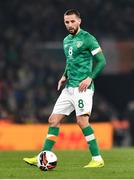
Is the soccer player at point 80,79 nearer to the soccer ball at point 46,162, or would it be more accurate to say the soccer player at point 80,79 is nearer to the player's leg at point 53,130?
the player's leg at point 53,130

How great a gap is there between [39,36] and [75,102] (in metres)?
15.4

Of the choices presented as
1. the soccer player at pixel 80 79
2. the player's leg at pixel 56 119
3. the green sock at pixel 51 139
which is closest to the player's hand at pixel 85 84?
the soccer player at pixel 80 79

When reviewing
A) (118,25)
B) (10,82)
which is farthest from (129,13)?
(10,82)

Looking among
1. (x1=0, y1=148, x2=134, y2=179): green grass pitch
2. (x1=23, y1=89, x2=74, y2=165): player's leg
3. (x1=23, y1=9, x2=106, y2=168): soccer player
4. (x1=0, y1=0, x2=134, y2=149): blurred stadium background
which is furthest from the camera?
(x1=0, y1=0, x2=134, y2=149): blurred stadium background

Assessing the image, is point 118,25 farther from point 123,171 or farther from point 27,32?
point 123,171

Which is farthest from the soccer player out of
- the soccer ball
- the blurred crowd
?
the blurred crowd

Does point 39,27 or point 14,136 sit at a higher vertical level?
point 39,27

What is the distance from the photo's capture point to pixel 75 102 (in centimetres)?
1116

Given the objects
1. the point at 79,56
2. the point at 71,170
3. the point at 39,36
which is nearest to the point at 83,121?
the point at 71,170

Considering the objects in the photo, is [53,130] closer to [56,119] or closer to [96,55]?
[56,119]

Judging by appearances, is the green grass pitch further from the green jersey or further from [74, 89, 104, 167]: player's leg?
the green jersey

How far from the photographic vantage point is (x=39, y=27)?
1041 inches

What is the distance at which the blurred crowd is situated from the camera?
2436cm

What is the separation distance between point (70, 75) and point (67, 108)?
0.48m
